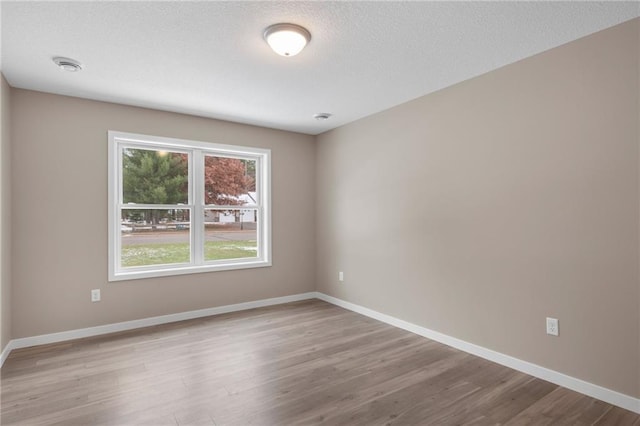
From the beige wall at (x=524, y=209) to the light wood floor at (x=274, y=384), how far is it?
0.36 m

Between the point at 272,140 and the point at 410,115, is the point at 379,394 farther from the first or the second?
the point at 272,140

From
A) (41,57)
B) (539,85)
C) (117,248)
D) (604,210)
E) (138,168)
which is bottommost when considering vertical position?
(117,248)

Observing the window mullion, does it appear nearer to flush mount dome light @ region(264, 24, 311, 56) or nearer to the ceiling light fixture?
the ceiling light fixture

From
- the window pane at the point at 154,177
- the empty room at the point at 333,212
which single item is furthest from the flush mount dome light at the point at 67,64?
the window pane at the point at 154,177

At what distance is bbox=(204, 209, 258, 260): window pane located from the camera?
458 cm

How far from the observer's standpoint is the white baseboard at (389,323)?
93.9 inches

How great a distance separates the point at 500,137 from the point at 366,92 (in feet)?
4.46

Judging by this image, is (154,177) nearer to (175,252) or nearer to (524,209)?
(175,252)

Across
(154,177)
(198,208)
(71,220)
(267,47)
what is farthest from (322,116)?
(71,220)

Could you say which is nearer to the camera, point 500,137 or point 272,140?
point 500,137

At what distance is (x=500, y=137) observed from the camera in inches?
117

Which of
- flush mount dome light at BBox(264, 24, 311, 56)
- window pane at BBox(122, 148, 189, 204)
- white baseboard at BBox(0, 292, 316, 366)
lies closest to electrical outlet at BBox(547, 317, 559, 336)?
flush mount dome light at BBox(264, 24, 311, 56)

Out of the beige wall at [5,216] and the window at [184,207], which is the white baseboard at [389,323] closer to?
the beige wall at [5,216]

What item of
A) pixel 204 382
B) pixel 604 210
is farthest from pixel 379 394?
pixel 604 210
